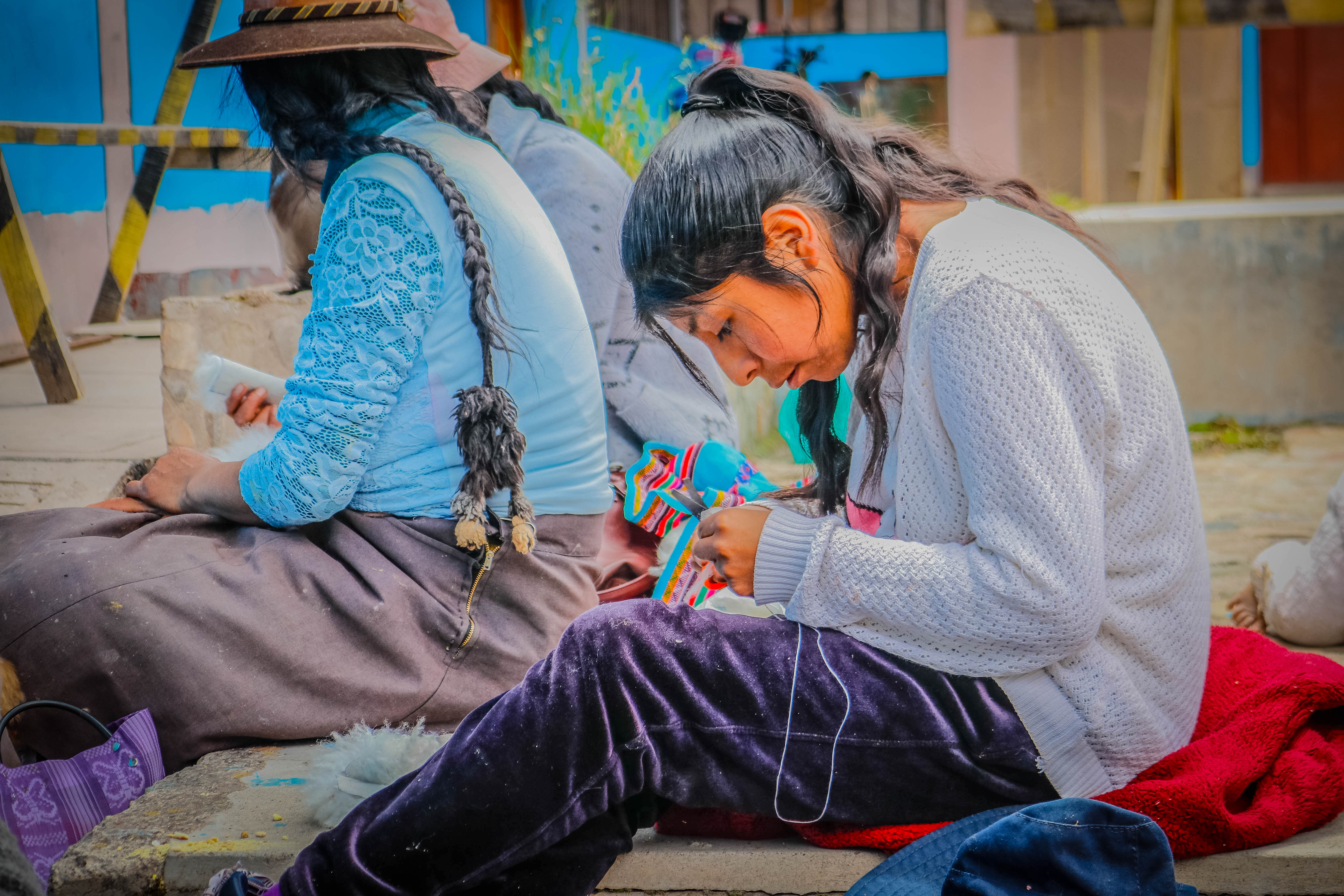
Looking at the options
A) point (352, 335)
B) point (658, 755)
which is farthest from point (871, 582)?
point (352, 335)

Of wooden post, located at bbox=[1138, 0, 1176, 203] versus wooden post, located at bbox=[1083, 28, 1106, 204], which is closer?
wooden post, located at bbox=[1138, 0, 1176, 203]

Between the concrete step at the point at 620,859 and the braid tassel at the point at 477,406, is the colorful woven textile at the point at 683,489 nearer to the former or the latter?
the braid tassel at the point at 477,406

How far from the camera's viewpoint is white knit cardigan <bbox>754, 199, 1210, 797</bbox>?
1306mm

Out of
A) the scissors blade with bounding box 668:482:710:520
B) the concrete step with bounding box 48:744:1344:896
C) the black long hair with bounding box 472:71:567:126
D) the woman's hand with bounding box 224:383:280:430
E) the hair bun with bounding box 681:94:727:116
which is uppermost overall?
the black long hair with bounding box 472:71:567:126

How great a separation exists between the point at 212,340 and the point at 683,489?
1.26 metres

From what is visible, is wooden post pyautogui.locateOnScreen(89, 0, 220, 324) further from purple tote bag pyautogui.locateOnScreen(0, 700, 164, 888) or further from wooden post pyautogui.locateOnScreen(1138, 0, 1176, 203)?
wooden post pyautogui.locateOnScreen(1138, 0, 1176, 203)

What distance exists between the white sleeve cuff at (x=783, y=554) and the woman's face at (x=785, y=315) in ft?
0.68

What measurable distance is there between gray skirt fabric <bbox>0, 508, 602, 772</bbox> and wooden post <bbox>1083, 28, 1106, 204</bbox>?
23.3ft

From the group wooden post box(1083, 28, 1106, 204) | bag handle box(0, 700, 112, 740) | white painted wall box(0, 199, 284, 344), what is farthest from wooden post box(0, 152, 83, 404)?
wooden post box(1083, 28, 1106, 204)

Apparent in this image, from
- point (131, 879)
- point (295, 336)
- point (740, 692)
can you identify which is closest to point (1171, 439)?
point (740, 692)

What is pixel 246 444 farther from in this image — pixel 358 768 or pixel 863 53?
pixel 863 53

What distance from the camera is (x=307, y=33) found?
6.17 feet

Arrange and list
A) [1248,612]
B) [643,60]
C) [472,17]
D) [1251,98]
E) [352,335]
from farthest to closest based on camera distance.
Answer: [1251,98]
[643,60]
[472,17]
[1248,612]
[352,335]

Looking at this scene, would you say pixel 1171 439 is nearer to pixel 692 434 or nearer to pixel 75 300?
pixel 692 434
